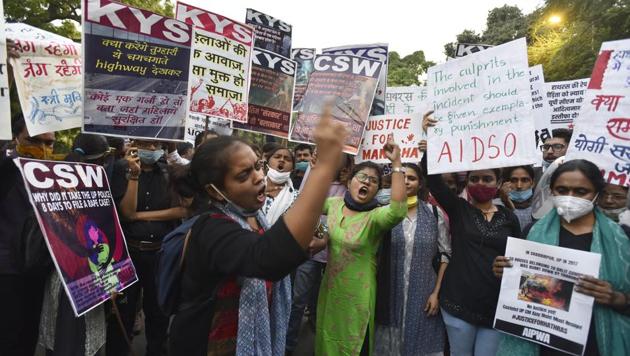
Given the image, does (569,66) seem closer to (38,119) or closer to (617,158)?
(617,158)

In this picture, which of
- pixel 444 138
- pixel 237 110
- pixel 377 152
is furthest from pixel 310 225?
pixel 237 110

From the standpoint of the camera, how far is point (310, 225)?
50.4 inches

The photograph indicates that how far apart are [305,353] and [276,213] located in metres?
1.56

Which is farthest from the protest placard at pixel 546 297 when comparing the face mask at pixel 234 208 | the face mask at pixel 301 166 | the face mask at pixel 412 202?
the face mask at pixel 301 166

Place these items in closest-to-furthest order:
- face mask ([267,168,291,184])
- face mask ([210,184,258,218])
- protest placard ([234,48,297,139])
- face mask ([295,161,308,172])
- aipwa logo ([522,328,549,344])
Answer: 1. face mask ([210,184,258,218])
2. aipwa logo ([522,328,549,344])
3. face mask ([267,168,291,184])
4. protest placard ([234,48,297,139])
5. face mask ([295,161,308,172])

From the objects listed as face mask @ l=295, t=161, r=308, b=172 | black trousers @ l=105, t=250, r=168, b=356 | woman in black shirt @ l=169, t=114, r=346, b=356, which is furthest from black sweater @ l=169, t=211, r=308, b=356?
face mask @ l=295, t=161, r=308, b=172

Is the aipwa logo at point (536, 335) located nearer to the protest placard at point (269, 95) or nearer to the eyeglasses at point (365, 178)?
the eyeglasses at point (365, 178)

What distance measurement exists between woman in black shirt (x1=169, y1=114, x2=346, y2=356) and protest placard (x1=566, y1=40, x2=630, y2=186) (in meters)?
2.12

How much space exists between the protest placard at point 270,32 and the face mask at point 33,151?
18.6 feet

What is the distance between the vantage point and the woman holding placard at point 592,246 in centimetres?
216

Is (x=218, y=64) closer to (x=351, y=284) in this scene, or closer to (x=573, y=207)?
(x=351, y=284)

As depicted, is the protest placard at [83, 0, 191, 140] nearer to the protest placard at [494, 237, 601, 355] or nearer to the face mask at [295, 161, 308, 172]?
the face mask at [295, 161, 308, 172]

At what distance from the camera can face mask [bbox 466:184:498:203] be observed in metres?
3.05

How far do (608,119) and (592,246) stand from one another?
0.90 metres
